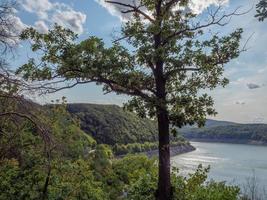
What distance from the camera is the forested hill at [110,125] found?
129 m

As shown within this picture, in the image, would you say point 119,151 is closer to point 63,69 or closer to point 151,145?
point 151,145

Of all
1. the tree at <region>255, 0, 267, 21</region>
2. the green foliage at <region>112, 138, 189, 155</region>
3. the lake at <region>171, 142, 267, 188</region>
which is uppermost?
the tree at <region>255, 0, 267, 21</region>

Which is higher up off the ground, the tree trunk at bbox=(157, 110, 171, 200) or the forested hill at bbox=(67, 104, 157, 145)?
the forested hill at bbox=(67, 104, 157, 145)

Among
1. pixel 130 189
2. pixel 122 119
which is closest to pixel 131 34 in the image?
pixel 130 189

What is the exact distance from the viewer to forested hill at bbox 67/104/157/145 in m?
129

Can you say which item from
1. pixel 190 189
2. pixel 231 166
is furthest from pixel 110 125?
pixel 190 189

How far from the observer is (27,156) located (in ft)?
57.3

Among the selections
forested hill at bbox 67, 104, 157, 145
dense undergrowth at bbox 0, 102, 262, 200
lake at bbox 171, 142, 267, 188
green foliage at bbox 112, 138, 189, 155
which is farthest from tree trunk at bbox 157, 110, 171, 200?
forested hill at bbox 67, 104, 157, 145

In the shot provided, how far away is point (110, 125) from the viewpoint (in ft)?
452

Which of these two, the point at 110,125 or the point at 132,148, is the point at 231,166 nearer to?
the point at 132,148

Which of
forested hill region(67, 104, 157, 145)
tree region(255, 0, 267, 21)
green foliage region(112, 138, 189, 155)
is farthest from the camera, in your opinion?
forested hill region(67, 104, 157, 145)

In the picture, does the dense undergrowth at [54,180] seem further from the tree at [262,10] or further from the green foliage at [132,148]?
the green foliage at [132,148]

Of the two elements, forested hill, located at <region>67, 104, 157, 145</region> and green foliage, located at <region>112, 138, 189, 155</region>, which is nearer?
green foliage, located at <region>112, 138, 189, 155</region>

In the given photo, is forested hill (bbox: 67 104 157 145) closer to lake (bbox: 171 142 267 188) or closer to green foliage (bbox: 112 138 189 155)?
green foliage (bbox: 112 138 189 155)
